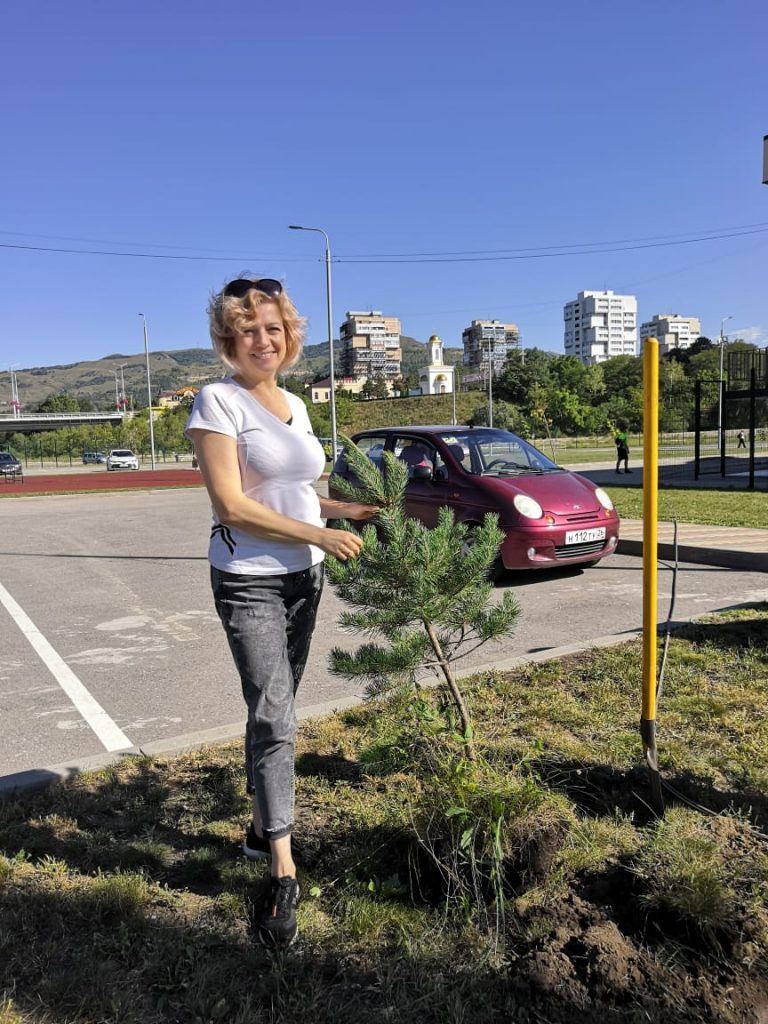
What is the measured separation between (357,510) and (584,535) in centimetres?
582

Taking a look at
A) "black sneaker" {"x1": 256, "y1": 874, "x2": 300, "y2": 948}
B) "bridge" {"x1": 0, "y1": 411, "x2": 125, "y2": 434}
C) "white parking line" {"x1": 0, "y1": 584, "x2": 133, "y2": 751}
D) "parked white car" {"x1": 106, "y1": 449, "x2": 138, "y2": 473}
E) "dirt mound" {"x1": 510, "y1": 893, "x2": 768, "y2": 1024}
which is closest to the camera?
"dirt mound" {"x1": 510, "y1": 893, "x2": 768, "y2": 1024}

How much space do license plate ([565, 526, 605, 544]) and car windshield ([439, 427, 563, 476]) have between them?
0.94 meters

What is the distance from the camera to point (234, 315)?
2.38 meters

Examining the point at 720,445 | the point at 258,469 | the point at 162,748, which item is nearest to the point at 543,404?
the point at 720,445

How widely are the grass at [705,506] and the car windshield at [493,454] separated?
2100mm

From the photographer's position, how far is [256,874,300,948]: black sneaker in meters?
2.10

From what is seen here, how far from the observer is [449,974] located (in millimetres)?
1964

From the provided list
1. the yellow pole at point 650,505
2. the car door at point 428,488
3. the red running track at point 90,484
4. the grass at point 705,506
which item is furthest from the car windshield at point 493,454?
the red running track at point 90,484

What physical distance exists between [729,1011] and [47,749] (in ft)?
10.9

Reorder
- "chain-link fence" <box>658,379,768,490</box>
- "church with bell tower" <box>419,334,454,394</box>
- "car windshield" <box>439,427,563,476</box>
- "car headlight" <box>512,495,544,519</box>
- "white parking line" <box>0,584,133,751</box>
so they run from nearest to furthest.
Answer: "white parking line" <box>0,584,133,751</box>
"car headlight" <box>512,495,544,519</box>
"car windshield" <box>439,427,563,476</box>
"chain-link fence" <box>658,379,768,490</box>
"church with bell tower" <box>419,334,454,394</box>

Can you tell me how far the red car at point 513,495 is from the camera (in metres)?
7.66

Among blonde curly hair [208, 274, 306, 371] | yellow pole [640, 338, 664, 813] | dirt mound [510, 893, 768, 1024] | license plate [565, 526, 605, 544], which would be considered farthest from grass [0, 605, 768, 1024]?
license plate [565, 526, 605, 544]

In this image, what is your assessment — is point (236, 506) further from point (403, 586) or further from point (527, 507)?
point (527, 507)

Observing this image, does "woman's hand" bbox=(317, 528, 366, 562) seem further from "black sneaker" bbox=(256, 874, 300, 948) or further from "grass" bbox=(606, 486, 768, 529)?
"grass" bbox=(606, 486, 768, 529)
